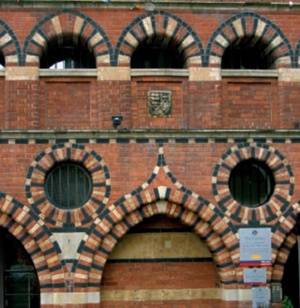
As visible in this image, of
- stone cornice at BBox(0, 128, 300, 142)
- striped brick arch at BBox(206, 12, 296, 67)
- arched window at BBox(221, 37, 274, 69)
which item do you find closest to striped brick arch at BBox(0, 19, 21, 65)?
stone cornice at BBox(0, 128, 300, 142)

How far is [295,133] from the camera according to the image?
16406 millimetres

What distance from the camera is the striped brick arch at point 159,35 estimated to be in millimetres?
16328

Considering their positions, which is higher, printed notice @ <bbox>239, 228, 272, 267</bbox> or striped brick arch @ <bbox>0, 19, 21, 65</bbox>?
striped brick arch @ <bbox>0, 19, 21, 65</bbox>

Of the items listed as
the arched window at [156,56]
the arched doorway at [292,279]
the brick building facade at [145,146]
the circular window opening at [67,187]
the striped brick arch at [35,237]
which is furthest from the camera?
the arched doorway at [292,279]

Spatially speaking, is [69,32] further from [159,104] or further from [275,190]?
[275,190]

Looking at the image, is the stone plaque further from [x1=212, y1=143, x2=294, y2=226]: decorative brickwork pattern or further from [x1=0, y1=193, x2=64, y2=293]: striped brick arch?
[x1=0, y1=193, x2=64, y2=293]: striped brick arch

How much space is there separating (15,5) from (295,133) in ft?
20.5

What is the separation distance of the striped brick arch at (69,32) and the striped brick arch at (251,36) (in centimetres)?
217

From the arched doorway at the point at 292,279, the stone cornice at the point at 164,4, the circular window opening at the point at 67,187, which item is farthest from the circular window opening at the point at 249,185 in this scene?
the stone cornice at the point at 164,4

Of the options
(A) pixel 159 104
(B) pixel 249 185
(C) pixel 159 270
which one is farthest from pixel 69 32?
(C) pixel 159 270

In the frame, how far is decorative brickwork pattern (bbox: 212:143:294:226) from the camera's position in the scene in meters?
16.2

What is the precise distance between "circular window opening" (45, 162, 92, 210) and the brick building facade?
3 cm

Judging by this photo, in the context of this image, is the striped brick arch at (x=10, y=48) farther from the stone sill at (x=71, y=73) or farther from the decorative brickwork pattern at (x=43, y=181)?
the decorative brickwork pattern at (x=43, y=181)

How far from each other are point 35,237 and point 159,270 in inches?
106
